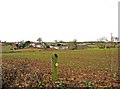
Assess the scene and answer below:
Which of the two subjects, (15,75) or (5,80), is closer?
(5,80)

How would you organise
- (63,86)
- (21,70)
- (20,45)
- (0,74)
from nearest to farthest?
(63,86), (0,74), (21,70), (20,45)

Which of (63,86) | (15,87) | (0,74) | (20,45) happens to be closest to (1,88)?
(15,87)

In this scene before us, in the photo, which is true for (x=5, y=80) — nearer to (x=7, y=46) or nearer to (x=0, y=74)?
(x=0, y=74)

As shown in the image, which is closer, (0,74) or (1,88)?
(1,88)

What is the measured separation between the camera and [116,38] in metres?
10.9

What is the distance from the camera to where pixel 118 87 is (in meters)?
8.70

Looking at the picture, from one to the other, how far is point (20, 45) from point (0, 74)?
45.6 metres

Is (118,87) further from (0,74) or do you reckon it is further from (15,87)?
(0,74)

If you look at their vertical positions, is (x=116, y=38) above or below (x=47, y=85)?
above

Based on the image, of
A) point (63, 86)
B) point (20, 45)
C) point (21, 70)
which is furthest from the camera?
point (20, 45)

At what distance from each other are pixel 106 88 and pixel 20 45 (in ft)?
155

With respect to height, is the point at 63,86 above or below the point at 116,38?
below

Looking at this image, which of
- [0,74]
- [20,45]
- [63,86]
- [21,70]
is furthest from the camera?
[20,45]

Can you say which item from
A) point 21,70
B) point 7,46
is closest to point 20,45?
point 7,46
